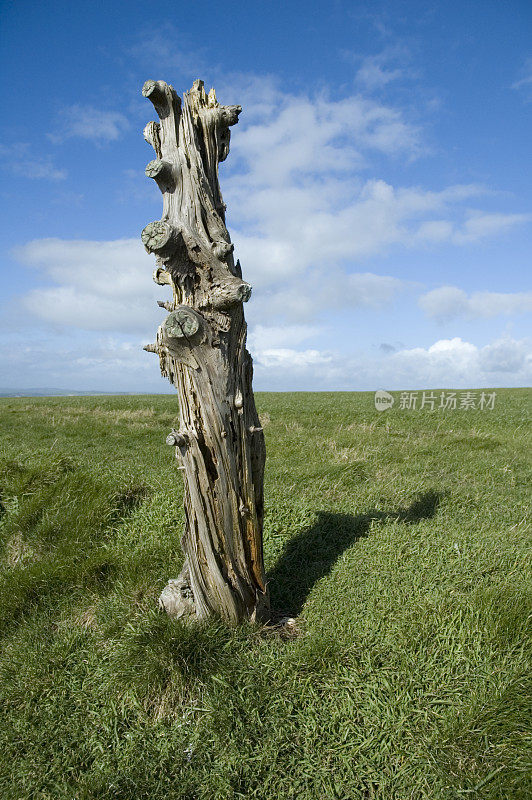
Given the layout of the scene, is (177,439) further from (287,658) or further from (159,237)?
(287,658)

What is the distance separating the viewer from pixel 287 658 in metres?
4.03

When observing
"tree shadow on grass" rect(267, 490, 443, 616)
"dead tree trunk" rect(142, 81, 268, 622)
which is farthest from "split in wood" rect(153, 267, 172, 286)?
"tree shadow on grass" rect(267, 490, 443, 616)

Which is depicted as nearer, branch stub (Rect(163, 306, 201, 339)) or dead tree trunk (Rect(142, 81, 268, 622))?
branch stub (Rect(163, 306, 201, 339))

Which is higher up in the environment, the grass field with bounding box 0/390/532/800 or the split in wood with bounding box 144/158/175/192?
the split in wood with bounding box 144/158/175/192

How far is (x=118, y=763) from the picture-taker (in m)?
3.58

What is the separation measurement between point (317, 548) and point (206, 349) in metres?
3.16

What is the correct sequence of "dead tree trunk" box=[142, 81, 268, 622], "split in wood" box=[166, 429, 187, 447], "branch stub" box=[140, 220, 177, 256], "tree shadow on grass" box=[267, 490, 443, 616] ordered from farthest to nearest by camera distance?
"tree shadow on grass" box=[267, 490, 443, 616]
"split in wood" box=[166, 429, 187, 447]
"dead tree trunk" box=[142, 81, 268, 622]
"branch stub" box=[140, 220, 177, 256]

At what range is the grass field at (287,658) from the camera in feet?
11.1

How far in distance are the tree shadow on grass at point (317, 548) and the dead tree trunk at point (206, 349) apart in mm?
853

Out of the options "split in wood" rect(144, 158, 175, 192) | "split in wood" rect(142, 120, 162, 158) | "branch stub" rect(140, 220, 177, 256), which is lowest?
"branch stub" rect(140, 220, 177, 256)

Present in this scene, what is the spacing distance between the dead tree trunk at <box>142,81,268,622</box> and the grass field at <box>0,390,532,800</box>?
77 cm

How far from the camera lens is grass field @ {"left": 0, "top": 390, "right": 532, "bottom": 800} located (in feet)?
11.1

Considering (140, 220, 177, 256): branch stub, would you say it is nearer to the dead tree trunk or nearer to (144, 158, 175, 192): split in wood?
the dead tree trunk

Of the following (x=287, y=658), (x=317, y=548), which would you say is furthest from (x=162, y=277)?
(x=317, y=548)
